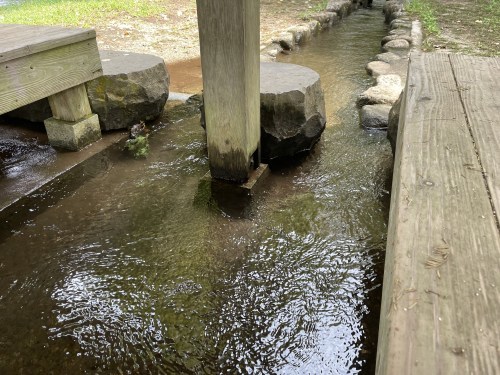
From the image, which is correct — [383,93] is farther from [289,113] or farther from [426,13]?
[426,13]

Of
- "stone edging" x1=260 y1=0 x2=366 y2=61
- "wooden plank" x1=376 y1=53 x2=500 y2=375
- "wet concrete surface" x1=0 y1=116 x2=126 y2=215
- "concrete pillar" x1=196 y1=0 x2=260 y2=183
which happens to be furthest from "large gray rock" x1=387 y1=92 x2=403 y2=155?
"stone edging" x1=260 y1=0 x2=366 y2=61

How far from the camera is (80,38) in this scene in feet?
11.0

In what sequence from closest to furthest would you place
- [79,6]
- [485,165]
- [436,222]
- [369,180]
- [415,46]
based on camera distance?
[436,222], [485,165], [369,180], [415,46], [79,6]

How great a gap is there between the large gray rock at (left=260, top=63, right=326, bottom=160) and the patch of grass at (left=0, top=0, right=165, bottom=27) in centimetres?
570

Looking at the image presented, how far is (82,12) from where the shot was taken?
837 centimetres

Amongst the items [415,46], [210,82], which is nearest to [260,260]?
[210,82]

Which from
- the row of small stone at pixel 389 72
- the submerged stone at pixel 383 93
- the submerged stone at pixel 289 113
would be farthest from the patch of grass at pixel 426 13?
the submerged stone at pixel 289 113

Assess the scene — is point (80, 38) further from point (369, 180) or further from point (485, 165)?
point (485, 165)

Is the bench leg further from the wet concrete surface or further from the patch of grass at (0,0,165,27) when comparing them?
the patch of grass at (0,0,165,27)

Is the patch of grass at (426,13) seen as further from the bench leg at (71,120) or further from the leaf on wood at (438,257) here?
the leaf on wood at (438,257)

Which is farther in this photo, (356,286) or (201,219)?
(201,219)

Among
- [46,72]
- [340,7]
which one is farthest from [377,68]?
[340,7]

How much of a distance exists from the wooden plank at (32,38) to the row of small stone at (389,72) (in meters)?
2.73

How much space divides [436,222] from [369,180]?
2.15 m
